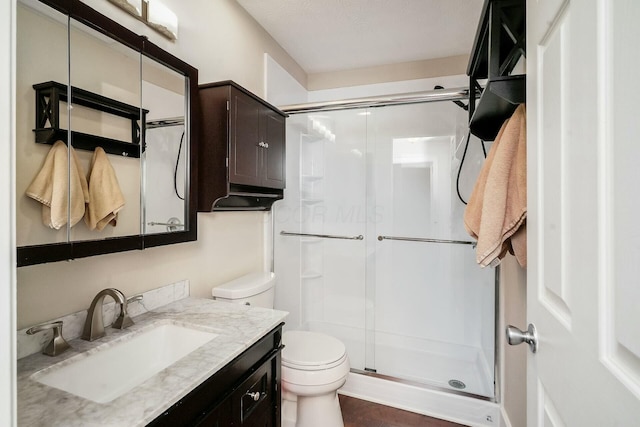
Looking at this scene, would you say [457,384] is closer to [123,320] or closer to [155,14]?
[123,320]

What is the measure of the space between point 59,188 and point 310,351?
1.38 metres

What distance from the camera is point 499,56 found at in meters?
1.04

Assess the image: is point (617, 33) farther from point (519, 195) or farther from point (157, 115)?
point (157, 115)

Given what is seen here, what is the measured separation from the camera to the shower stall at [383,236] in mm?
2512

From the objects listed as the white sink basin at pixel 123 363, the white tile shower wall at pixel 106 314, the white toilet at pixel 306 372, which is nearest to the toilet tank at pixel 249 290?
the white toilet at pixel 306 372

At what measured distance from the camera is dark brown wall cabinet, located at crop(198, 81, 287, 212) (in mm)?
1552

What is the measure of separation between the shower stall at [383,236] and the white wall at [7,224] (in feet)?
6.80

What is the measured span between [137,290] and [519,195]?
4.91 ft

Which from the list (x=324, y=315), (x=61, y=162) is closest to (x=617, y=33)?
(x=61, y=162)

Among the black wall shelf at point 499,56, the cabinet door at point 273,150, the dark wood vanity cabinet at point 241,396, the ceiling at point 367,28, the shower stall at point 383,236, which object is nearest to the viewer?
Answer: the dark wood vanity cabinet at point 241,396

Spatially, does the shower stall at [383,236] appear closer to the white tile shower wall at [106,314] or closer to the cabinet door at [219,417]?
the white tile shower wall at [106,314]

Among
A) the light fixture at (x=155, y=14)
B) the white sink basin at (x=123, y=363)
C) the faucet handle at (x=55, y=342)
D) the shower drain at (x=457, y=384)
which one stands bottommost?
the shower drain at (x=457, y=384)

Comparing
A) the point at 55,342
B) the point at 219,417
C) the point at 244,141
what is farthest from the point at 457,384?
the point at 55,342

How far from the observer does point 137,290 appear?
1322 millimetres
